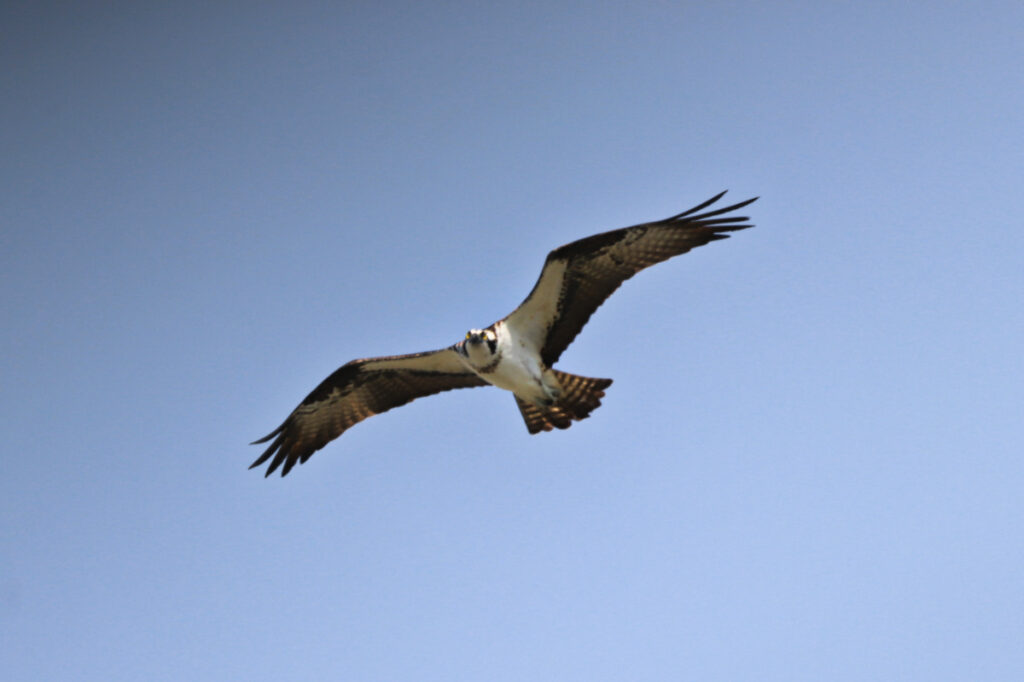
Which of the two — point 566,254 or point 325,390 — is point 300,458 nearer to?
point 325,390

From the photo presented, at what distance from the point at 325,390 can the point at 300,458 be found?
107 cm

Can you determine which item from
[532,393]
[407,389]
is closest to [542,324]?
[532,393]

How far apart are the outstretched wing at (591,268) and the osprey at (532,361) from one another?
12 mm

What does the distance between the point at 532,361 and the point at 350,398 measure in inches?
115

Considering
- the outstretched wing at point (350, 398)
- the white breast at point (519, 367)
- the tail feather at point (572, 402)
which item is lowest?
the tail feather at point (572, 402)

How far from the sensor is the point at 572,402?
1196 centimetres

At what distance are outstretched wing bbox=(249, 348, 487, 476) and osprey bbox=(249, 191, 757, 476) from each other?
0.6 inches

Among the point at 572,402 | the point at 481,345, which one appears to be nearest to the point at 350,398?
the point at 481,345

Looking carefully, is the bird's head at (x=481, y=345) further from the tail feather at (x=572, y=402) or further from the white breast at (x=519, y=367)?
the tail feather at (x=572, y=402)

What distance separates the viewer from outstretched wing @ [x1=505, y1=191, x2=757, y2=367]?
11.0 m

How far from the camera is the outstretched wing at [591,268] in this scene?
1102 cm

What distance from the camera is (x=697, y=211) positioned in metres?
10.9

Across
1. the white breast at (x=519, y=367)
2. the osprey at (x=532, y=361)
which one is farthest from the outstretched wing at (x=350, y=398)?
the white breast at (x=519, y=367)

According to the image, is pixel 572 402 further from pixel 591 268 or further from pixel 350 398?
pixel 350 398
